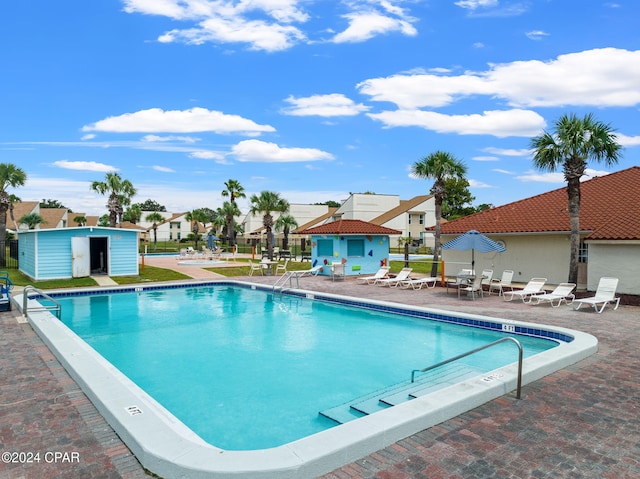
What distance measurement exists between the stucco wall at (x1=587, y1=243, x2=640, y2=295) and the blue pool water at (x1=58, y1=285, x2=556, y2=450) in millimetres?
6272

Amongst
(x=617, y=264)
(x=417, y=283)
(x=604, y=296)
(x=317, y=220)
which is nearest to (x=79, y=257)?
(x=417, y=283)

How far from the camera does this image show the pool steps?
6430mm

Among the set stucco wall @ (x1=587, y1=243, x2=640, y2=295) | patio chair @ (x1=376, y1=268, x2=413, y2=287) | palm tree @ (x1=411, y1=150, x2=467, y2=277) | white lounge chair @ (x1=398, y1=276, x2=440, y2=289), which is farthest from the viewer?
palm tree @ (x1=411, y1=150, x2=467, y2=277)

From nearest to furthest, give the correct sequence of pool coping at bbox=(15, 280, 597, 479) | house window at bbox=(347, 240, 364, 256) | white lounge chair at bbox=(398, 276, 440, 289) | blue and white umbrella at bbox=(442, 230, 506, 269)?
1. pool coping at bbox=(15, 280, 597, 479)
2. blue and white umbrella at bbox=(442, 230, 506, 269)
3. white lounge chair at bbox=(398, 276, 440, 289)
4. house window at bbox=(347, 240, 364, 256)

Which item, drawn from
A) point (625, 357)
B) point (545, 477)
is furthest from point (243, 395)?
point (625, 357)

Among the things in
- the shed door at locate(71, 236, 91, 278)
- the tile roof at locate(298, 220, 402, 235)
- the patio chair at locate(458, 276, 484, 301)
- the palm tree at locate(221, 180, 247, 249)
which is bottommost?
the patio chair at locate(458, 276, 484, 301)

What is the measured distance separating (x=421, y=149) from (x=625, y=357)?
1461 centimetres

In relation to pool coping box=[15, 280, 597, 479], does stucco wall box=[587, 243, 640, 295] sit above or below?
above

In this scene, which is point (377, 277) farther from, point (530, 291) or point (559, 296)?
point (559, 296)

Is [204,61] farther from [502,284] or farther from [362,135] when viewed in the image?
[502,284]

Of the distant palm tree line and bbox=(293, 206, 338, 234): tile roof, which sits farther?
bbox=(293, 206, 338, 234): tile roof

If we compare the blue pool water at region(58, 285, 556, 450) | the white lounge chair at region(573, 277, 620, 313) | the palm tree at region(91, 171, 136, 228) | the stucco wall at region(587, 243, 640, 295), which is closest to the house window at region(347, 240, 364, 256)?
the blue pool water at region(58, 285, 556, 450)

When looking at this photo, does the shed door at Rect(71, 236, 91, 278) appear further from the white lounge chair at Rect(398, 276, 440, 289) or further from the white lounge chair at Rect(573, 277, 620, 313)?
the white lounge chair at Rect(573, 277, 620, 313)

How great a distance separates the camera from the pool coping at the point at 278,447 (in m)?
3.89
